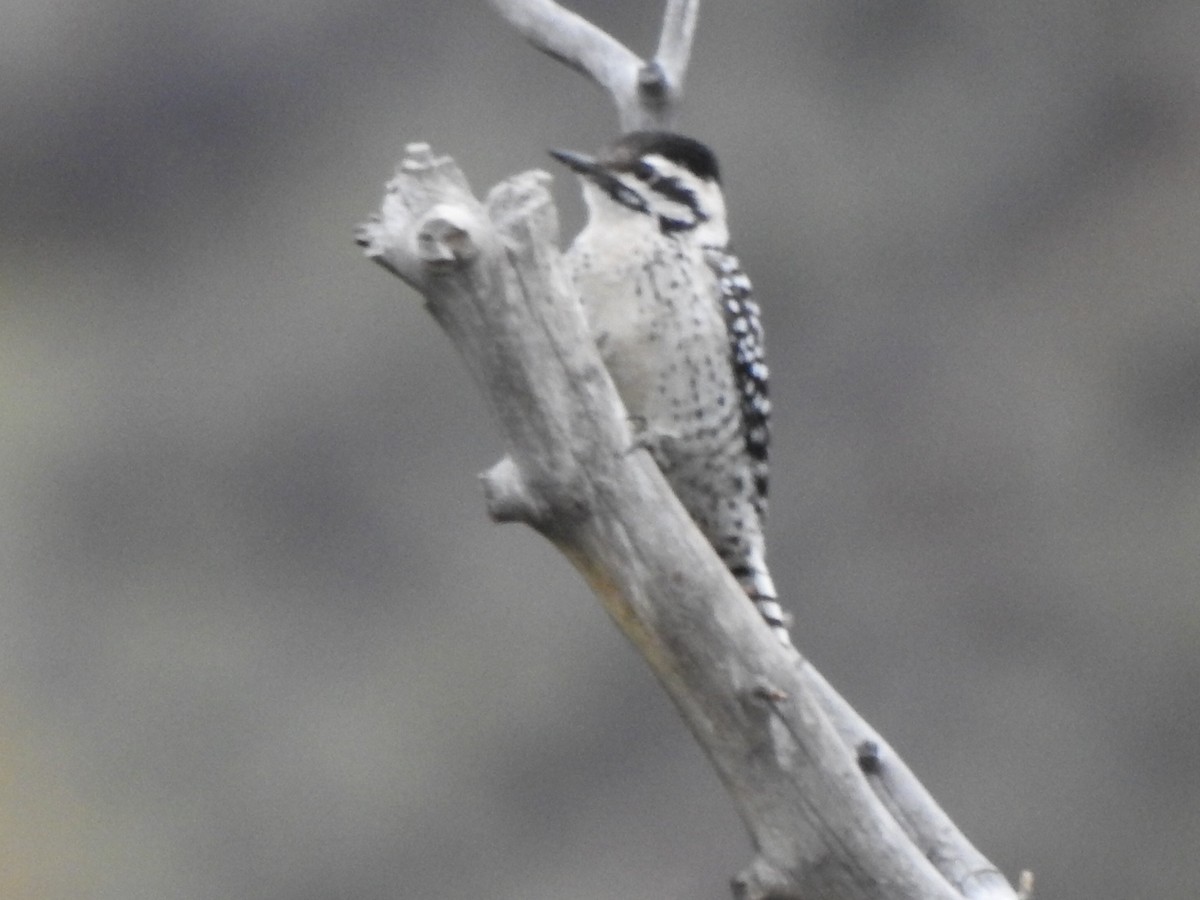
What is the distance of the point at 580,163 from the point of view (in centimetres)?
289

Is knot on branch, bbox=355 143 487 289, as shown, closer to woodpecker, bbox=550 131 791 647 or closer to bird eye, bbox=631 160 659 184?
woodpecker, bbox=550 131 791 647

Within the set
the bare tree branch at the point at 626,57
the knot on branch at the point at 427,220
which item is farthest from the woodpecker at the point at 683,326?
the knot on branch at the point at 427,220

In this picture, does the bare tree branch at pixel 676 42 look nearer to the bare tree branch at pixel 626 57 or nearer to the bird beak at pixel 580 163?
the bare tree branch at pixel 626 57

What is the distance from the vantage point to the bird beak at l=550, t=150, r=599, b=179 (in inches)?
113

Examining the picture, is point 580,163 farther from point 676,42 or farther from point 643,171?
point 676,42

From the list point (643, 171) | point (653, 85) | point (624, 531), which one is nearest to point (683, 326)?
point (643, 171)

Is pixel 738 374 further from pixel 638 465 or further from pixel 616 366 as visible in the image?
pixel 638 465

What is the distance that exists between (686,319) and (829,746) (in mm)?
845

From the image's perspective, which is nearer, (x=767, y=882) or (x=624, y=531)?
(x=624, y=531)

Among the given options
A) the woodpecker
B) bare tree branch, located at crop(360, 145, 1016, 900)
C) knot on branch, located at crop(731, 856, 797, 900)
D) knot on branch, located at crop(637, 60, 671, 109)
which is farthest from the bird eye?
knot on branch, located at crop(731, 856, 797, 900)

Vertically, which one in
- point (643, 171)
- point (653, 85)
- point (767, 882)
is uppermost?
point (653, 85)

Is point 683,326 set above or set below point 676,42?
below

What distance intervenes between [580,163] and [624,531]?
0.95 m

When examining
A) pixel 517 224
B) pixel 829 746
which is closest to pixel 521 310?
pixel 517 224
